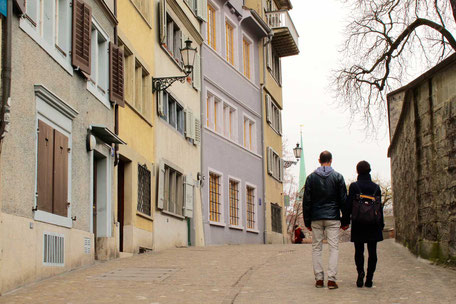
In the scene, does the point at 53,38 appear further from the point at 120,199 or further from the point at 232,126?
the point at 232,126

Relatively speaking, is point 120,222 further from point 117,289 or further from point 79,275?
point 117,289

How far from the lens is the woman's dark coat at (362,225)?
397 inches

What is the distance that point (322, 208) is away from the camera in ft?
33.0

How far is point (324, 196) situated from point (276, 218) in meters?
23.8

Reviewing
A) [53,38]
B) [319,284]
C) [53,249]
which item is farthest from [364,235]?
[53,38]

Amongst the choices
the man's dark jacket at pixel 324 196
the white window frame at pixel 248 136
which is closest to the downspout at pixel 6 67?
the man's dark jacket at pixel 324 196

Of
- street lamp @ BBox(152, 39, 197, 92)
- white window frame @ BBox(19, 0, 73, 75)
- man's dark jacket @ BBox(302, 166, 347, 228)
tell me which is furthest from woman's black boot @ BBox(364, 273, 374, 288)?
street lamp @ BBox(152, 39, 197, 92)

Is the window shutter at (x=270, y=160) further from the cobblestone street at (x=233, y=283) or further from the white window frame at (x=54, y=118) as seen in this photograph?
the white window frame at (x=54, y=118)

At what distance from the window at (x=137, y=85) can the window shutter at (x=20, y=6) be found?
699 centimetres

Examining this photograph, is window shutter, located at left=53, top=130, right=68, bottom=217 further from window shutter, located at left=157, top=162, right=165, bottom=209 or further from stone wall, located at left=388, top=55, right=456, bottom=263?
window shutter, located at left=157, top=162, right=165, bottom=209

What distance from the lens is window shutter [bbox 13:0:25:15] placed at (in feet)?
33.9

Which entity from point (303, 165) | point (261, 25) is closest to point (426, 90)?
point (261, 25)

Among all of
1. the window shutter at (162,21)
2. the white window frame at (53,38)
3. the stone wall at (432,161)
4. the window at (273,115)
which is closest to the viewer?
the white window frame at (53,38)

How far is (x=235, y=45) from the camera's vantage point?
2955 centimetres
